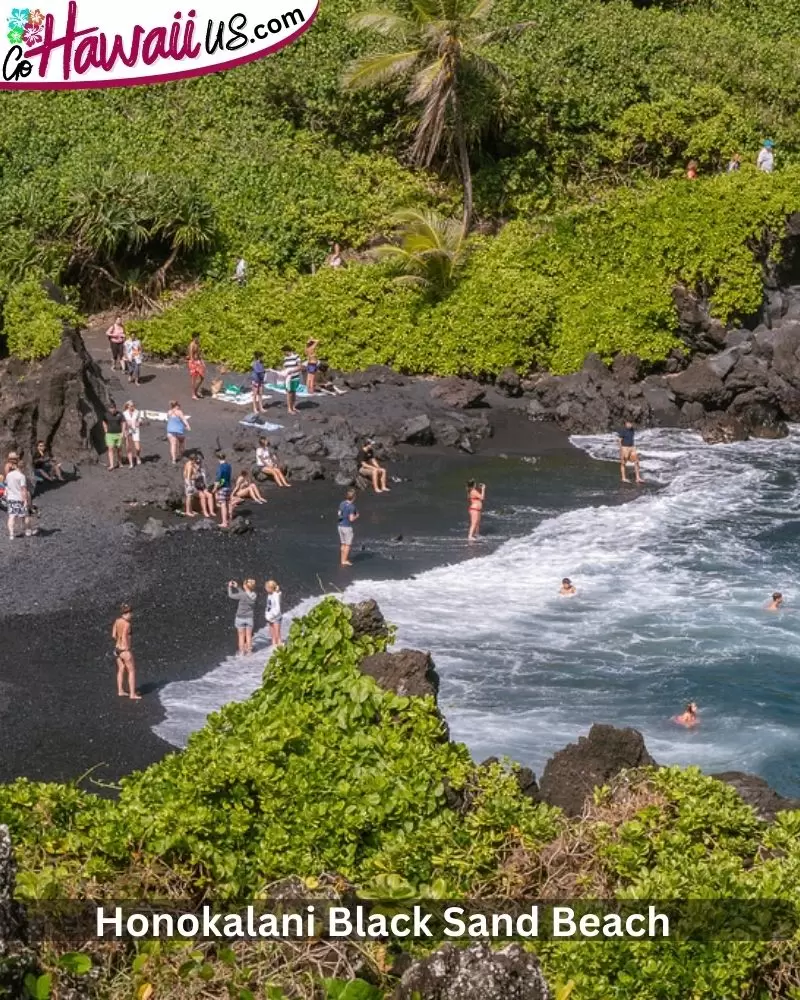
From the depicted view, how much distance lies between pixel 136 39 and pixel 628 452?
21.5m

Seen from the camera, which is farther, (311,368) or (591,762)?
(311,368)

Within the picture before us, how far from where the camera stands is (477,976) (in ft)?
23.5

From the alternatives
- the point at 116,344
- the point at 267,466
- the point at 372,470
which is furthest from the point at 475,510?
the point at 116,344

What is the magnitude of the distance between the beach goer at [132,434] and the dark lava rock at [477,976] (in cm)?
2317

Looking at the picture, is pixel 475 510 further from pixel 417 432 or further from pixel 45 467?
pixel 45 467

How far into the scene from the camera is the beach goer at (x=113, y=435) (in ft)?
96.8

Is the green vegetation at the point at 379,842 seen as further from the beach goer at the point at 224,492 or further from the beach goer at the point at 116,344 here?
the beach goer at the point at 116,344

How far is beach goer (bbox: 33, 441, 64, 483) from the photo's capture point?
2875cm

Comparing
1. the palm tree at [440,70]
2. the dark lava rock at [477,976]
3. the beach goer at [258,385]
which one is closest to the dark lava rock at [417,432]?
the beach goer at [258,385]

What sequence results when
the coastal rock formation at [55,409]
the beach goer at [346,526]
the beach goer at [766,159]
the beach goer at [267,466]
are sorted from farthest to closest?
the beach goer at [766,159] < the beach goer at [267,466] < the coastal rock formation at [55,409] < the beach goer at [346,526]

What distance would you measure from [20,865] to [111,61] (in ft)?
126

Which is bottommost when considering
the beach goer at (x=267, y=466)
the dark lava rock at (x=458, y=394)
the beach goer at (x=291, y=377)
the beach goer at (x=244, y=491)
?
the beach goer at (x=244, y=491)

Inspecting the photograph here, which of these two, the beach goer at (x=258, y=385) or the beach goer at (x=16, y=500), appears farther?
the beach goer at (x=258, y=385)

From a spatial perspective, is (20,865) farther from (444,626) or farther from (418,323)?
(418,323)
